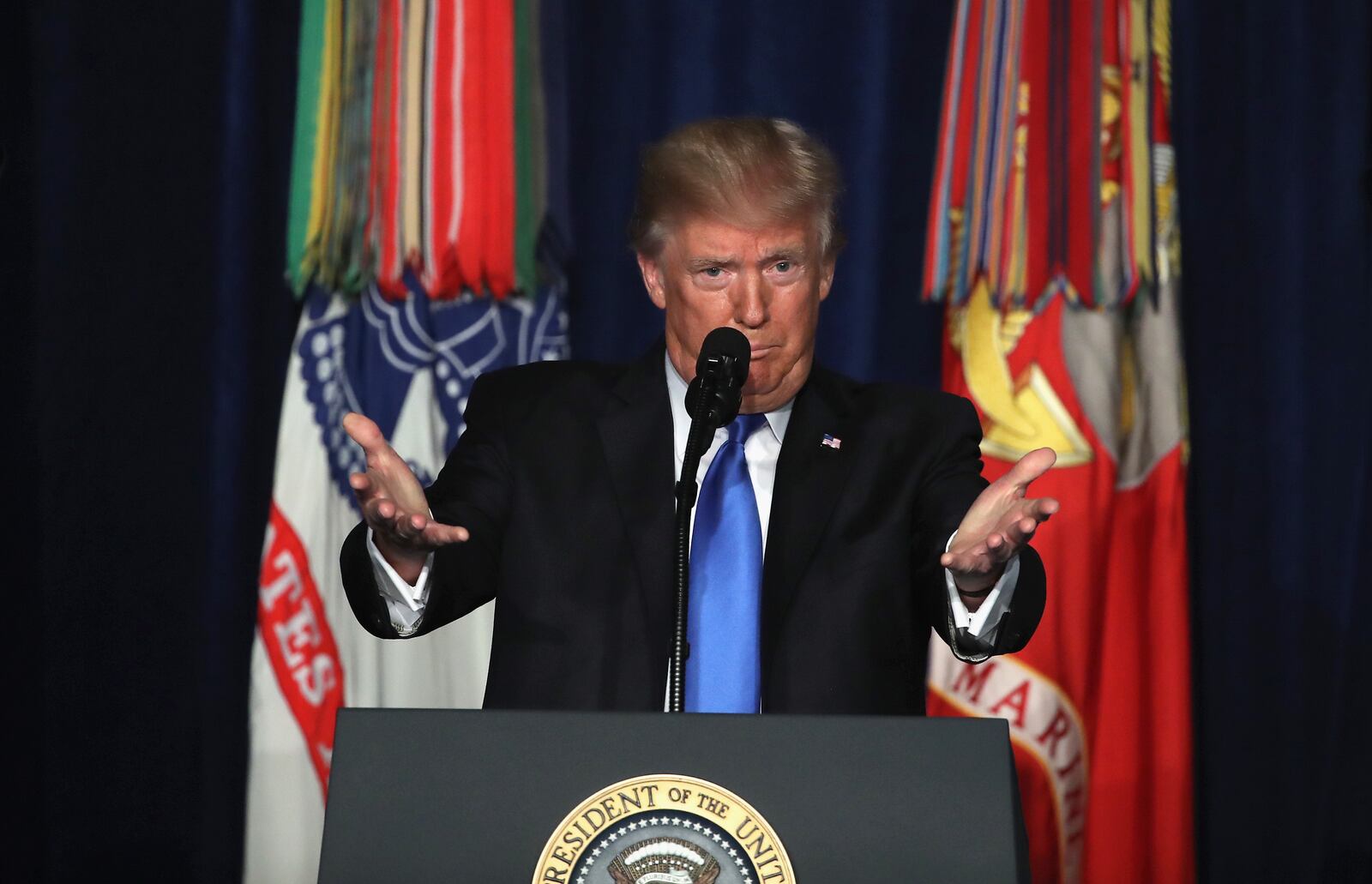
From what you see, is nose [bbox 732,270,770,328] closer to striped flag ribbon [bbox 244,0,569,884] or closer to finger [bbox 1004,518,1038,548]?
finger [bbox 1004,518,1038,548]

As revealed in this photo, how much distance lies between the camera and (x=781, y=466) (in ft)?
5.90

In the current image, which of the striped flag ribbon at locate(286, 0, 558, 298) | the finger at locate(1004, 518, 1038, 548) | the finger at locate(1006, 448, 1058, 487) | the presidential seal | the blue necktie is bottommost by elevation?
the presidential seal

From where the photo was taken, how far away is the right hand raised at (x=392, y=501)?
1373mm

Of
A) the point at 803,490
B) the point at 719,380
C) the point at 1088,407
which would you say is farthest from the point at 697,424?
the point at 1088,407

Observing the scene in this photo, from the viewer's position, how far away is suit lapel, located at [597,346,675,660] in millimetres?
1699

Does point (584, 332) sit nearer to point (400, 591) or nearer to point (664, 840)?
point (400, 591)

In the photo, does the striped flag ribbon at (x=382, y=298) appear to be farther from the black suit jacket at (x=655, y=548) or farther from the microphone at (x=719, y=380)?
the microphone at (x=719, y=380)

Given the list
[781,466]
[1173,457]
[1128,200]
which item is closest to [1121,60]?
[1128,200]

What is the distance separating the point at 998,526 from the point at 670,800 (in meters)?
0.48

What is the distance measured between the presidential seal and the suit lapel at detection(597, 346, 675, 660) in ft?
2.00

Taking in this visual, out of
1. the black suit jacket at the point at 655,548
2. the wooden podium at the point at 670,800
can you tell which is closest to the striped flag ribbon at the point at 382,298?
the black suit jacket at the point at 655,548

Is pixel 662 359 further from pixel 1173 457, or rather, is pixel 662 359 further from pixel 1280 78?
pixel 1280 78

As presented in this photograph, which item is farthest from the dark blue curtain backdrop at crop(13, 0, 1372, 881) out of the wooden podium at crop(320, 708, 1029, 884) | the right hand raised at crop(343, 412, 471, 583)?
the wooden podium at crop(320, 708, 1029, 884)

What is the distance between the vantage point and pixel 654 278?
194 cm
